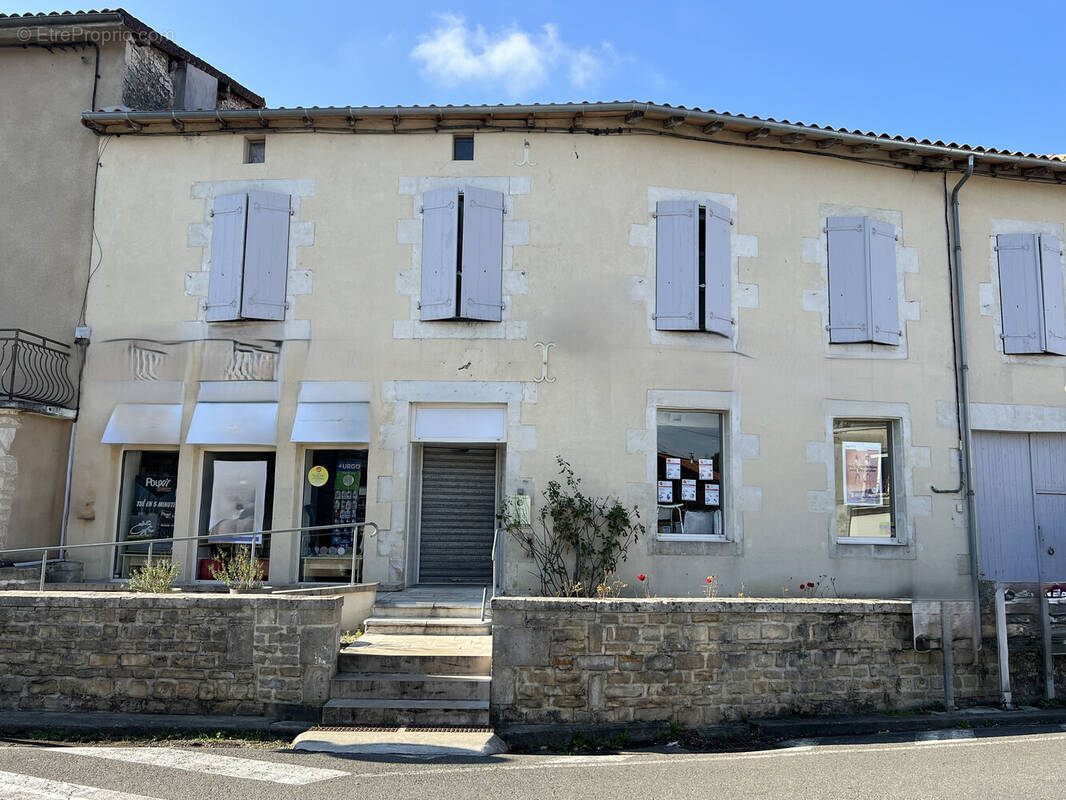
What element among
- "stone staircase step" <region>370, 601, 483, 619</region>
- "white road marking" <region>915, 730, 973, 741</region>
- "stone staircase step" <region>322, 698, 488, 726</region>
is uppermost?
"stone staircase step" <region>370, 601, 483, 619</region>

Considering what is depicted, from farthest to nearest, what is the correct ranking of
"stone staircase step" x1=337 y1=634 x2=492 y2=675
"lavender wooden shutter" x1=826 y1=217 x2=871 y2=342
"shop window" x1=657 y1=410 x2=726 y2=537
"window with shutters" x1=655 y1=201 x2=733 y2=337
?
1. "lavender wooden shutter" x1=826 y1=217 x2=871 y2=342
2. "window with shutters" x1=655 y1=201 x2=733 y2=337
3. "shop window" x1=657 y1=410 x2=726 y2=537
4. "stone staircase step" x1=337 y1=634 x2=492 y2=675

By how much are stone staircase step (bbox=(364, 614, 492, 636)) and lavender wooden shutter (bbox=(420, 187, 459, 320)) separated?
3528mm

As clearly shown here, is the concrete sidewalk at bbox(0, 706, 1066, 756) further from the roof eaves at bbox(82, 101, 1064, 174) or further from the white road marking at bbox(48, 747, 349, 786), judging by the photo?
the roof eaves at bbox(82, 101, 1064, 174)

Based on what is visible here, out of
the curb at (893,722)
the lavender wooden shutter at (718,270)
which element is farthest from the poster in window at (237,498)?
the curb at (893,722)

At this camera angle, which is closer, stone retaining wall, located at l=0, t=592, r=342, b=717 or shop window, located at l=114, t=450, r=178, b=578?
stone retaining wall, located at l=0, t=592, r=342, b=717

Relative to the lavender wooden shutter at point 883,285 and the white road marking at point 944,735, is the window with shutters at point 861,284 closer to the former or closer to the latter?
the lavender wooden shutter at point 883,285

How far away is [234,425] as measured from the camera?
10195 millimetres

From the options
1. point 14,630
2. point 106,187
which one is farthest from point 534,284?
point 14,630

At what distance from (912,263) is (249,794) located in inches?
377

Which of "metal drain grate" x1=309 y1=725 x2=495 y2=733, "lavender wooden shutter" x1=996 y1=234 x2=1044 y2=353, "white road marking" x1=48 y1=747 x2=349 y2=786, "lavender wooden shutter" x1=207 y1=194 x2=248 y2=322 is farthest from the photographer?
"lavender wooden shutter" x1=996 y1=234 x2=1044 y2=353

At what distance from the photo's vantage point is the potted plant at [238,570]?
8.32 m

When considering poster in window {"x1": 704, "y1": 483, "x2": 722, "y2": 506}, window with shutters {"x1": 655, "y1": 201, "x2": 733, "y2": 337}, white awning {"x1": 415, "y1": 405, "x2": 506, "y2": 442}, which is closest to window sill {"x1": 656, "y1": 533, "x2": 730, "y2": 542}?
poster in window {"x1": 704, "y1": 483, "x2": 722, "y2": 506}

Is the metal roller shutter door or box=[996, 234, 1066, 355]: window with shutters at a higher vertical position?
box=[996, 234, 1066, 355]: window with shutters

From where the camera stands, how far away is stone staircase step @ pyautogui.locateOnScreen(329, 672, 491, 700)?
712cm
